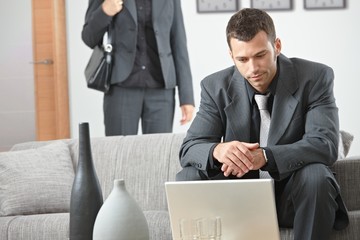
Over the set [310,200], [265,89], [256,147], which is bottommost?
[310,200]

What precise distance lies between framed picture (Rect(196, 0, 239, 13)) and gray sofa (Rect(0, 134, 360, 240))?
1.94 metres

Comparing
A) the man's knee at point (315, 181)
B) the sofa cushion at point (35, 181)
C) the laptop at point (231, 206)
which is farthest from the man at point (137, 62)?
the laptop at point (231, 206)

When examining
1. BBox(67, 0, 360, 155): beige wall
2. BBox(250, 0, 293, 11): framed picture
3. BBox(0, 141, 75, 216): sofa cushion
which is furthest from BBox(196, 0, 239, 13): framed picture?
BBox(0, 141, 75, 216): sofa cushion

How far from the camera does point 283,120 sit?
9.21 feet

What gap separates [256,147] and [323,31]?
2.93 meters

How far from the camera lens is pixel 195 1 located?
5414 mm

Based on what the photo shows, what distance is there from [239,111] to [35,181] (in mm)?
1066

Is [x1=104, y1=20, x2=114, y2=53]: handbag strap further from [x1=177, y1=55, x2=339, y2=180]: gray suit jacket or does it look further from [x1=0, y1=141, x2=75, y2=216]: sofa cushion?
[x1=177, y1=55, x2=339, y2=180]: gray suit jacket

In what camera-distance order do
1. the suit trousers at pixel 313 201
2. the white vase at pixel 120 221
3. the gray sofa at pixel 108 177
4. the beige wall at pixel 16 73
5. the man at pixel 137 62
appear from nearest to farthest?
the white vase at pixel 120 221 < the suit trousers at pixel 313 201 < the gray sofa at pixel 108 177 < the man at pixel 137 62 < the beige wall at pixel 16 73

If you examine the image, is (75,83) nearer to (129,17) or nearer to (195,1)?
(195,1)

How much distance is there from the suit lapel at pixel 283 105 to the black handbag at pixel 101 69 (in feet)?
4.23

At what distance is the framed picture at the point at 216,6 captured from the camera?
5.41m

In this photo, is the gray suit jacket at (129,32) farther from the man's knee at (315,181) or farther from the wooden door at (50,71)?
the man's knee at (315,181)

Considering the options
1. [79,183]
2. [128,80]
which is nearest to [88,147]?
[79,183]
